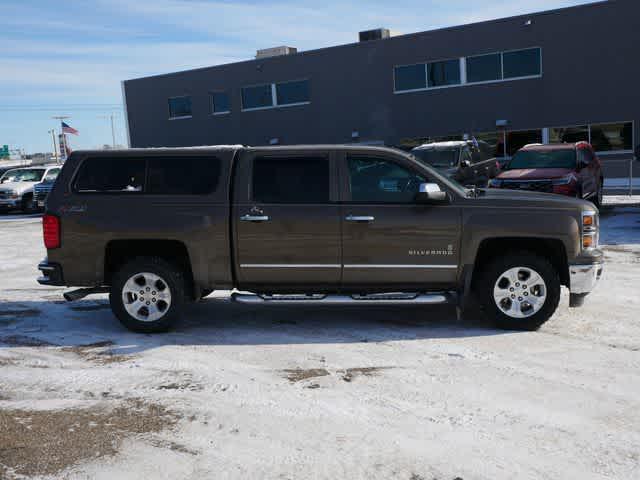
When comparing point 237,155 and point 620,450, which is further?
point 237,155

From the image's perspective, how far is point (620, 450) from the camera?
417 cm

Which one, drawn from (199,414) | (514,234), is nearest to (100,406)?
(199,414)

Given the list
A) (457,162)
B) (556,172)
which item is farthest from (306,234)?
(457,162)

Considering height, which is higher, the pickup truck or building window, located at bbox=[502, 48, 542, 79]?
building window, located at bbox=[502, 48, 542, 79]

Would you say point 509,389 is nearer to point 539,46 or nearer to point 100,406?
point 100,406

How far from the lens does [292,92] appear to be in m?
35.4

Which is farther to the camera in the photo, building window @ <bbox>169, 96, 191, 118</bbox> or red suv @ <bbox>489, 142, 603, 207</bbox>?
building window @ <bbox>169, 96, 191, 118</bbox>

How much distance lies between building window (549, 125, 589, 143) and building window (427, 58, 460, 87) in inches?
188

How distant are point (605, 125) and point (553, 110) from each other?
212 cm

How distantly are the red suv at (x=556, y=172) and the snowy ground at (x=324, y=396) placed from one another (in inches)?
285

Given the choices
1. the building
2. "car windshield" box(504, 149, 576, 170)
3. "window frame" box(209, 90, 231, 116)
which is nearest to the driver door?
"car windshield" box(504, 149, 576, 170)

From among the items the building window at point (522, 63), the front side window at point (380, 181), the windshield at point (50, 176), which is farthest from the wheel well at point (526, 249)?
the building window at point (522, 63)

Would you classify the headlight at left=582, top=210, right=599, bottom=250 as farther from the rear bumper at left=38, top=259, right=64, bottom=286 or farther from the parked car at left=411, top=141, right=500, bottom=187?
the parked car at left=411, top=141, right=500, bottom=187

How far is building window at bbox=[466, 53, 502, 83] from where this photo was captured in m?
29.7
